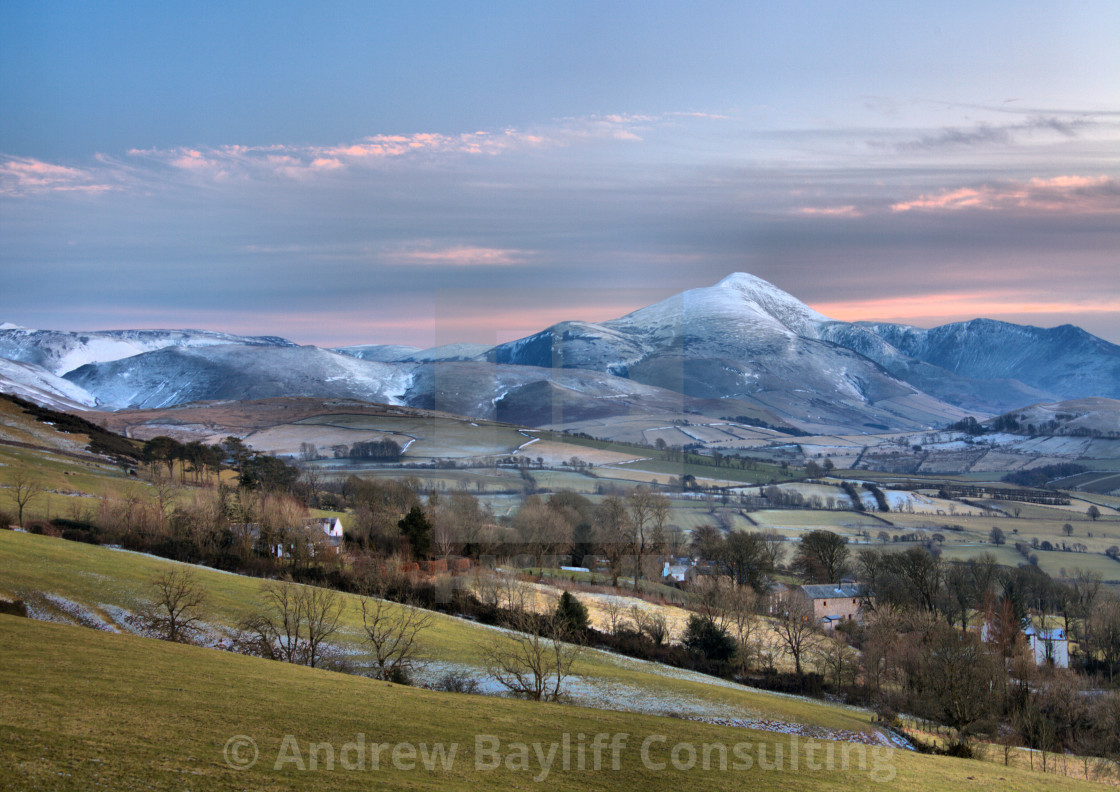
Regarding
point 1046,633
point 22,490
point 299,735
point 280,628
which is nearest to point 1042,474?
point 1046,633

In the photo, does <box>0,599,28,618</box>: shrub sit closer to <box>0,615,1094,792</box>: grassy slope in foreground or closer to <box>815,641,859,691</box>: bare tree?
<box>0,615,1094,792</box>: grassy slope in foreground

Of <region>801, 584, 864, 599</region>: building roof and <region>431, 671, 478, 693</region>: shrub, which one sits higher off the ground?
<region>431, 671, 478, 693</region>: shrub

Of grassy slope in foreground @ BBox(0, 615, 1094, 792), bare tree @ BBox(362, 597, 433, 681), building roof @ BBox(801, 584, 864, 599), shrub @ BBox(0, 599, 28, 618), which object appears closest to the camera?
grassy slope in foreground @ BBox(0, 615, 1094, 792)

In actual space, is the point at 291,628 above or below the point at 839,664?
above

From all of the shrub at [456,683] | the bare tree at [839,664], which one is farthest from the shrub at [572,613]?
the bare tree at [839,664]

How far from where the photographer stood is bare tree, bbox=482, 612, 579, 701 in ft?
96.2

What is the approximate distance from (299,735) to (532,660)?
17233 mm

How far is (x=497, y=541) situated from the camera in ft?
243

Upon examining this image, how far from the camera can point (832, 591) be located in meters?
73.2

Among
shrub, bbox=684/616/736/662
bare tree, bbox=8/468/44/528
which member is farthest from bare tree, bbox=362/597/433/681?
bare tree, bbox=8/468/44/528

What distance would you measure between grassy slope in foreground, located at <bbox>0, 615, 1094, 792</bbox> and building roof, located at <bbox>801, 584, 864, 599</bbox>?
1832 inches

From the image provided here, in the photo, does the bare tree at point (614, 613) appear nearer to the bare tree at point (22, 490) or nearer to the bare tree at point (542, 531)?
the bare tree at point (542, 531)

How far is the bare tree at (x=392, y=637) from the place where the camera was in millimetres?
30359

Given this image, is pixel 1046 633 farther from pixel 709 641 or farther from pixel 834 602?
pixel 709 641
